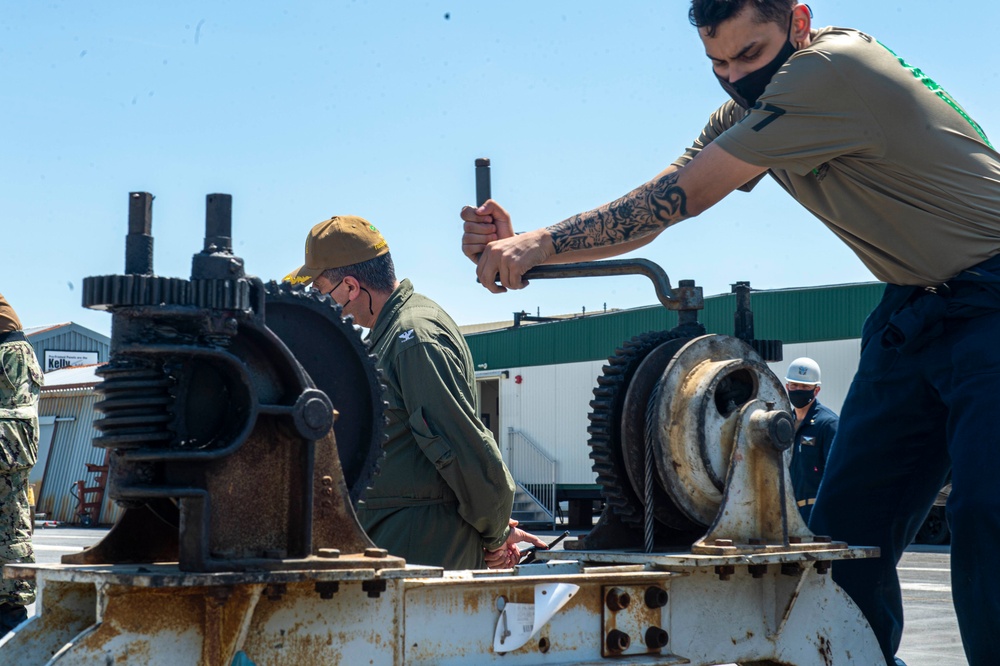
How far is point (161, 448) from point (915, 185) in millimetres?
2269

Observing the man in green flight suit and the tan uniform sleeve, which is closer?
the tan uniform sleeve

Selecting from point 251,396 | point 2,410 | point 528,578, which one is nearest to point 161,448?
point 251,396

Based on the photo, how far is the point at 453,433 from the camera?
437cm

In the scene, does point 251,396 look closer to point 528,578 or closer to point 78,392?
point 528,578

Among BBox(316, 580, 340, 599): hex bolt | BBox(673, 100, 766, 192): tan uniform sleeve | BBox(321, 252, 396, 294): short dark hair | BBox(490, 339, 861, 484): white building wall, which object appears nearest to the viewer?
BBox(316, 580, 340, 599): hex bolt

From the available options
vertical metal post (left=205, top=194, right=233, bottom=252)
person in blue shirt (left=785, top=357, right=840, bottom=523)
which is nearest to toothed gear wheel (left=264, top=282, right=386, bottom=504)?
vertical metal post (left=205, top=194, right=233, bottom=252)

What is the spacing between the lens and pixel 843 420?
409cm

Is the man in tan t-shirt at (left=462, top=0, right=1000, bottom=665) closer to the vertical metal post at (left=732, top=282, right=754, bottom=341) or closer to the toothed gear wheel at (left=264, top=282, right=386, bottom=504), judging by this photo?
the vertical metal post at (left=732, top=282, right=754, bottom=341)

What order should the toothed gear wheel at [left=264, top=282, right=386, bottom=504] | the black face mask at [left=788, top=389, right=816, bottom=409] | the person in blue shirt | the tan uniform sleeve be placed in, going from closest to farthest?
the toothed gear wheel at [left=264, top=282, right=386, bottom=504], the tan uniform sleeve, the person in blue shirt, the black face mask at [left=788, top=389, right=816, bottom=409]

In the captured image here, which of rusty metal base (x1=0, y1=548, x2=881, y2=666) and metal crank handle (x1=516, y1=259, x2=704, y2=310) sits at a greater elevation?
metal crank handle (x1=516, y1=259, x2=704, y2=310)

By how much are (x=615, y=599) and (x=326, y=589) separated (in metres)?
0.86

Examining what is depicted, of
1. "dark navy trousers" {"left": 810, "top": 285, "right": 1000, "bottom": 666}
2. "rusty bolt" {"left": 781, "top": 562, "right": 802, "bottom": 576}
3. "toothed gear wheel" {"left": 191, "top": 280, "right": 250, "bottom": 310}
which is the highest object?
"toothed gear wheel" {"left": 191, "top": 280, "right": 250, "bottom": 310}

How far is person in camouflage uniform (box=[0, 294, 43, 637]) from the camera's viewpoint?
7160 millimetres

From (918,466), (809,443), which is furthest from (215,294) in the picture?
(809,443)
